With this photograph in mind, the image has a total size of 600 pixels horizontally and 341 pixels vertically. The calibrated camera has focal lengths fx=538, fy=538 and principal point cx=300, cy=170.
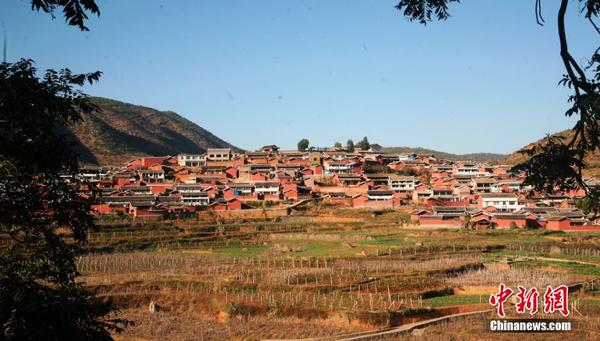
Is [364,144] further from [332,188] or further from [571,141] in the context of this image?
[571,141]

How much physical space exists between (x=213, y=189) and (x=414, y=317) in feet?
112

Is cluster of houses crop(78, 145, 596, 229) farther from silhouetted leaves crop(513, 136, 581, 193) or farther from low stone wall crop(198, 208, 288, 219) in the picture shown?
silhouetted leaves crop(513, 136, 581, 193)

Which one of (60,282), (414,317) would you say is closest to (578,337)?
(414,317)

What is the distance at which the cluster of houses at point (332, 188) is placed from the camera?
43.0 meters

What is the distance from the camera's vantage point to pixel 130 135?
348ft

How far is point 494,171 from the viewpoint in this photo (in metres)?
63.8

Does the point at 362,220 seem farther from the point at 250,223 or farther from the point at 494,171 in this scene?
the point at 494,171

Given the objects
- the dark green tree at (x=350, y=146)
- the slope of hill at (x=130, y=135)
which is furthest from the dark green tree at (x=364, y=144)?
the slope of hill at (x=130, y=135)

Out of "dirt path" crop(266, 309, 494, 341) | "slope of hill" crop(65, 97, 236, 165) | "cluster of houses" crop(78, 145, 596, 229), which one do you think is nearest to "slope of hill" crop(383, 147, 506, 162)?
"slope of hill" crop(65, 97, 236, 165)

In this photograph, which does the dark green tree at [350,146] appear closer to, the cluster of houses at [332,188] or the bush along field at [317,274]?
the cluster of houses at [332,188]

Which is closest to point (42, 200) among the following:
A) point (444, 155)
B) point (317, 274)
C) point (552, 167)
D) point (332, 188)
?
point (552, 167)

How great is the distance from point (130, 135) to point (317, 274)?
8840 centimetres

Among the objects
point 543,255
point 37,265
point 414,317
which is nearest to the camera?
point 37,265

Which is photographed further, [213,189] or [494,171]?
[494,171]
